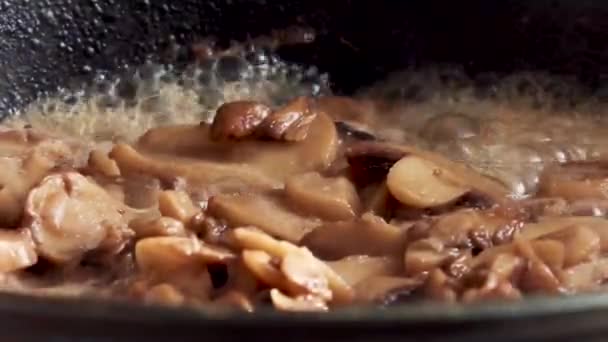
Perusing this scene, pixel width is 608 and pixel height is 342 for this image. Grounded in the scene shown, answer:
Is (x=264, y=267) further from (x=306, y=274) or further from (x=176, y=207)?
(x=176, y=207)

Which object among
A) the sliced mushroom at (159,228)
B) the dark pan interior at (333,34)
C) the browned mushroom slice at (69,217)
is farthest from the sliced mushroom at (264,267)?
the dark pan interior at (333,34)

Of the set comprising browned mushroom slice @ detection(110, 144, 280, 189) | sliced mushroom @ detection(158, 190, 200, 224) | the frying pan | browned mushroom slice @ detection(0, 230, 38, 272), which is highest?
the frying pan

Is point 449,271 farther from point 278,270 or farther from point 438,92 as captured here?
point 438,92

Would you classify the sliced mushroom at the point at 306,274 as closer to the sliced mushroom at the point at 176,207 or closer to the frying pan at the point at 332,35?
the sliced mushroom at the point at 176,207

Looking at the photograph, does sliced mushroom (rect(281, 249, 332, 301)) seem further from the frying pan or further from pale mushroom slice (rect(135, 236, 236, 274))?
the frying pan

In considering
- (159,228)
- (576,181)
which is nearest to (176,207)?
(159,228)

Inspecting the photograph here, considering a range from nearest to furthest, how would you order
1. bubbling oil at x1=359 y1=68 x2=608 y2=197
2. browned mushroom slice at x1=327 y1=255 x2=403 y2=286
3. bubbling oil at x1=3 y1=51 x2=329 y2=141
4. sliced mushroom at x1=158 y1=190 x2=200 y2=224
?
browned mushroom slice at x1=327 y1=255 x2=403 y2=286
sliced mushroom at x1=158 y1=190 x2=200 y2=224
bubbling oil at x1=359 y1=68 x2=608 y2=197
bubbling oil at x1=3 y1=51 x2=329 y2=141

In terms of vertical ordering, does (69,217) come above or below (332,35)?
below

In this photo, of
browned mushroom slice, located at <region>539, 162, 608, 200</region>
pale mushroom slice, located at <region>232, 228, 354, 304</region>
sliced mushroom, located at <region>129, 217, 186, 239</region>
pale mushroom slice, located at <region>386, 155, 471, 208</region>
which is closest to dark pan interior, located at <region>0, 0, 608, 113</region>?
browned mushroom slice, located at <region>539, 162, 608, 200</region>
